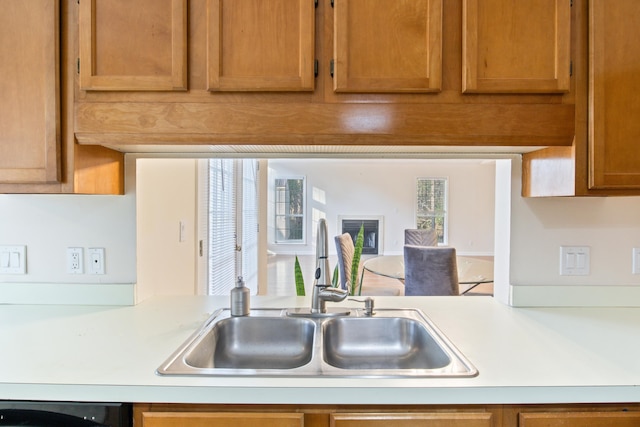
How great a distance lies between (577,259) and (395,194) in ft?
25.9

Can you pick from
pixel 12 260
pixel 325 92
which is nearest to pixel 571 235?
pixel 325 92

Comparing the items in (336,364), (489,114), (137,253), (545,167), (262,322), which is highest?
(489,114)

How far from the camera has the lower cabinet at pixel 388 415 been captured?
0.82m

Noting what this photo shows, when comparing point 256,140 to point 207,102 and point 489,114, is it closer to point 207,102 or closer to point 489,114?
point 207,102

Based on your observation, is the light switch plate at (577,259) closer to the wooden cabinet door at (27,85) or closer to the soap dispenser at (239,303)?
the soap dispenser at (239,303)

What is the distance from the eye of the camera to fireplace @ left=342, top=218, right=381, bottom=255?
30.2 feet

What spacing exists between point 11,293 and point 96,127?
0.81m

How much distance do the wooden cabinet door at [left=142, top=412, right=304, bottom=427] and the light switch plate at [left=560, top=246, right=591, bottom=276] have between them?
1.16 meters

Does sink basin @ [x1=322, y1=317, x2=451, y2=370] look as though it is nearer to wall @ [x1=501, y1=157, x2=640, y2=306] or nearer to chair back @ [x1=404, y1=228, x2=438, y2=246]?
wall @ [x1=501, y1=157, x2=640, y2=306]

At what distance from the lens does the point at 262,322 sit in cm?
129

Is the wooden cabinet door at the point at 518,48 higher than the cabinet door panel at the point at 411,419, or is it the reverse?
the wooden cabinet door at the point at 518,48

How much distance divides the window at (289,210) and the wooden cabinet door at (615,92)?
8.51 m

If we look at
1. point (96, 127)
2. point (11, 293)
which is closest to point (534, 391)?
point (96, 127)

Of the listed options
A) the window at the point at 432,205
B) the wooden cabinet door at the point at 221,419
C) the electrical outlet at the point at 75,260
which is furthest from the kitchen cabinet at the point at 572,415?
the window at the point at 432,205
